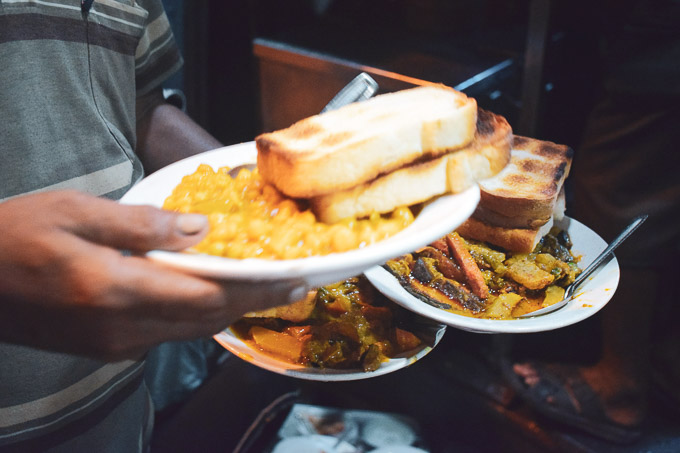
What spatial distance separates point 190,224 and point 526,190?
45.7 inches

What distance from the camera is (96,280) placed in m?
0.79

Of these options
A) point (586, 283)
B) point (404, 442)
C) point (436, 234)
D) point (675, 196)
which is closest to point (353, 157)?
point (436, 234)

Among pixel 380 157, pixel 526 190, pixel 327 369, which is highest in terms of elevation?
pixel 380 157

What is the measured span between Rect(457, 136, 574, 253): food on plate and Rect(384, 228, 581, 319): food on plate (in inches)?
1.7

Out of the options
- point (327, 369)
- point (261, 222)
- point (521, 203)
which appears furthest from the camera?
point (521, 203)

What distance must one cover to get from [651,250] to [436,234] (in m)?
1.88

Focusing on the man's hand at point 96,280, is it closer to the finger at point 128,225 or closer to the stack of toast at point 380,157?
the finger at point 128,225

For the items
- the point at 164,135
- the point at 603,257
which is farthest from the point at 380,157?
the point at 164,135

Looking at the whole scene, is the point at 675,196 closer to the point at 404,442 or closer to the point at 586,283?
the point at 586,283

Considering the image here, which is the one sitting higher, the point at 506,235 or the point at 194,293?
the point at 194,293

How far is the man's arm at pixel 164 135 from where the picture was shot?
1.90 metres

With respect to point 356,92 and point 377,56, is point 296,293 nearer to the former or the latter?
point 356,92

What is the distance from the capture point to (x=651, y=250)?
2.34 meters

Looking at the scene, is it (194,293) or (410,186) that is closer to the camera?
(194,293)
